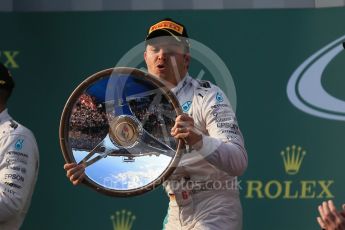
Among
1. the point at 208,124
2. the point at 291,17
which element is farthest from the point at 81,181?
the point at 291,17

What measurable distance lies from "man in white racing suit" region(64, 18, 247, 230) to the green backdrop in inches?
57.8

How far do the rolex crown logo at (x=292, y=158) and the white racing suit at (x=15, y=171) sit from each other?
1757mm

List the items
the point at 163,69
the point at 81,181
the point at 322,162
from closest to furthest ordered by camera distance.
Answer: the point at 81,181 < the point at 163,69 < the point at 322,162

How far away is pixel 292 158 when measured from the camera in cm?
516

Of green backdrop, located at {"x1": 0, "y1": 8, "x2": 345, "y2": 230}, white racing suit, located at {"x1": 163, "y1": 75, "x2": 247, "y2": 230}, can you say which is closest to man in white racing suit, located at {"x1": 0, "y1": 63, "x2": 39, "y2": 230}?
white racing suit, located at {"x1": 163, "y1": 75, "x2": 247, "y2": 230}

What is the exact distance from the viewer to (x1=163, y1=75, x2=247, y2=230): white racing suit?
11.7 ft

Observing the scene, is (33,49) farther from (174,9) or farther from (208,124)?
(208,124)

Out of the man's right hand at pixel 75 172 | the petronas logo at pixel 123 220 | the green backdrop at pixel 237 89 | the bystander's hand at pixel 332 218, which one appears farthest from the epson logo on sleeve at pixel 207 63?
the bystander's hand at pixel 332 218

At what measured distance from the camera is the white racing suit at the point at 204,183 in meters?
3.58

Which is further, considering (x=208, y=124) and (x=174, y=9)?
(x=174, y=9)

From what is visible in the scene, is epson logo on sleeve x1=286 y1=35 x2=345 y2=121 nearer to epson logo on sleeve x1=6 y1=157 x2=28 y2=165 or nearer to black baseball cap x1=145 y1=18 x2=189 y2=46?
black baseball cap x1=145 y1=18 x2=189 y2=46

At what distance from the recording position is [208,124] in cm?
358

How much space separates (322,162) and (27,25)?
1.95 metres

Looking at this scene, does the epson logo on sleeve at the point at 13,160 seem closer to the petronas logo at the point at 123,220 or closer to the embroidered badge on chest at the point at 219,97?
the embroidered badge on chest at the point at 219,97
